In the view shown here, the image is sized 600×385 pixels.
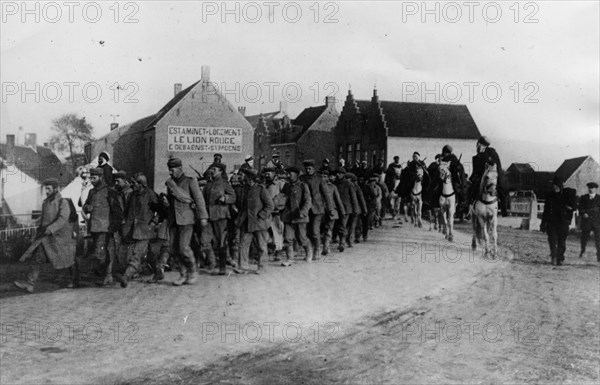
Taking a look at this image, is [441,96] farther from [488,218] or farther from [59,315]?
[59,315]

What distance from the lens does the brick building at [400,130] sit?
2464 centimetres

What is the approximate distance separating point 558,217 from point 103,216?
10.2 m

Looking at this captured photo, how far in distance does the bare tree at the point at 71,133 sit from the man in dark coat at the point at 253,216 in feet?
52.1

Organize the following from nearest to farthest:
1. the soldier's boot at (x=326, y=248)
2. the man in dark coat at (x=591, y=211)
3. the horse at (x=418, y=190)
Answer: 1. the soldier's boot at (x=326, y=248)
2. the man in dark coat at (x=591, y=211)
3. the horse at (x=418, y=190)

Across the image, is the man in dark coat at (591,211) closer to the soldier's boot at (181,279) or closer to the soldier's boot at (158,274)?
the soldier's boot at (181,279)

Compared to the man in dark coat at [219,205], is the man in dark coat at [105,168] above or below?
above

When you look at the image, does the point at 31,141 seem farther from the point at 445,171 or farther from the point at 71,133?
the point at 445,171

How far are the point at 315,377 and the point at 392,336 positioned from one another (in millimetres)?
1741

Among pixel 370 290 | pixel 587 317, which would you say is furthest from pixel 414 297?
pixel 587 317

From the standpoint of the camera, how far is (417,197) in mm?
16969

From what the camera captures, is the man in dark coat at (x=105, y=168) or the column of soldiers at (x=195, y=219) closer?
the column of soldiers at (x=195, y=219)

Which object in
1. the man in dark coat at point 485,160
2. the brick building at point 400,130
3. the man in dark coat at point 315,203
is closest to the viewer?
the man in dark coat at point 485,160

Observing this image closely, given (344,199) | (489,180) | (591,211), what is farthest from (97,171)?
(591,211)

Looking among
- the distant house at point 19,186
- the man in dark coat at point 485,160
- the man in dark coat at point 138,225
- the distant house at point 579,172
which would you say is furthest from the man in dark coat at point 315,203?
the distant house at point 19,186
